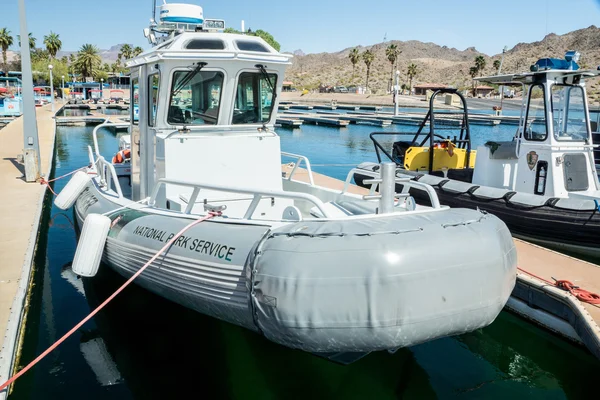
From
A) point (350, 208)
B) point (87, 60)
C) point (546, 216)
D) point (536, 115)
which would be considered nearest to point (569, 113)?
point (536, 115)

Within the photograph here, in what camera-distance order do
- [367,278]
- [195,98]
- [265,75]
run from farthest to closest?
[265,75] < [195,98] < [367,278]

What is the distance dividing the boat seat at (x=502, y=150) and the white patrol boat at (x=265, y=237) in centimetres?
432

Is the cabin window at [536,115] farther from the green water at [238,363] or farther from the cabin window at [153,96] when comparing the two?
the cabin window at [153,96]

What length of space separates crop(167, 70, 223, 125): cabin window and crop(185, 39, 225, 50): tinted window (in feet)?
0.85

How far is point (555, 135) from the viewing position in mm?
8492

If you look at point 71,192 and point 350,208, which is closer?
point 350,208

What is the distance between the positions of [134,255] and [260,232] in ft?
5.62

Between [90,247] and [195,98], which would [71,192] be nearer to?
[90,247]

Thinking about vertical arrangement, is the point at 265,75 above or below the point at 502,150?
above

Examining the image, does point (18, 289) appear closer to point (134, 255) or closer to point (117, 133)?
point (134, 255)

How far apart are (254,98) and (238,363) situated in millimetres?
3004

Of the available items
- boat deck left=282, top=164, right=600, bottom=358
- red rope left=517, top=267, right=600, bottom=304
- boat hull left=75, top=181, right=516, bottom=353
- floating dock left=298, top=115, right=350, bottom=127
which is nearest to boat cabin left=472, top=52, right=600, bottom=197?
boat deck left=282, top=164, right=600, bottom=358

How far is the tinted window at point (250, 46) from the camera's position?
229 inches

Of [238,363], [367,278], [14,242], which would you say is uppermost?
[367,278]
